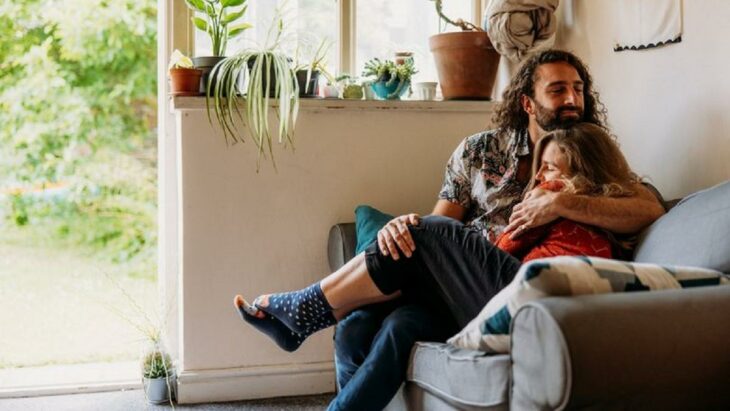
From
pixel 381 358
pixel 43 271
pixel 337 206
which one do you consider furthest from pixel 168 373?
pixel 43 271

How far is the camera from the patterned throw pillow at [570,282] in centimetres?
130

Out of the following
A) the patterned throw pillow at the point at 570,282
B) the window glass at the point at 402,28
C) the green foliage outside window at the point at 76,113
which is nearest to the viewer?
the patterned throw pillow at the point at 570,282

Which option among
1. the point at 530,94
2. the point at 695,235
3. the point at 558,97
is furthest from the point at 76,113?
the point at 695,235

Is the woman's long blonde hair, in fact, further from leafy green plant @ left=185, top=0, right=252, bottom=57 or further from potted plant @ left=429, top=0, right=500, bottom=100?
leafy green plant @ left=185, top=0, right=252, bottom=57

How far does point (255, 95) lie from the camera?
7.86 ft

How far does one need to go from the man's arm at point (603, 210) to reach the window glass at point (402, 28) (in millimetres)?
1134

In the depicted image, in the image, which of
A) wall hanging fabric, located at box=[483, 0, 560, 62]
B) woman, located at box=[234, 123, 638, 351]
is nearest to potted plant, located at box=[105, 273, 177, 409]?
woman, located at box=[234, 123, 638, 351]

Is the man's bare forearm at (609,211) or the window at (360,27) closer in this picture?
the man's bare forearm at (609,211)

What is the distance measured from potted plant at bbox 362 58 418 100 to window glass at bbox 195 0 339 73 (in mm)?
221

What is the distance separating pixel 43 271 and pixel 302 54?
2.48 m

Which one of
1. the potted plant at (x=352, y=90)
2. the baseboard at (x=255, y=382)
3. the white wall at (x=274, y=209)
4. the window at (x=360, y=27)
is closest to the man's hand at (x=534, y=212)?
the white wall at (x=274, y=209)

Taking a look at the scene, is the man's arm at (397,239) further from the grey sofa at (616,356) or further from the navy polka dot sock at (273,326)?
the grey sofa at (616,356)

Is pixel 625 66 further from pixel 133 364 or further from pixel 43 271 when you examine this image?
pixel 43 271

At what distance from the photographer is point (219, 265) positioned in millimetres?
2521
